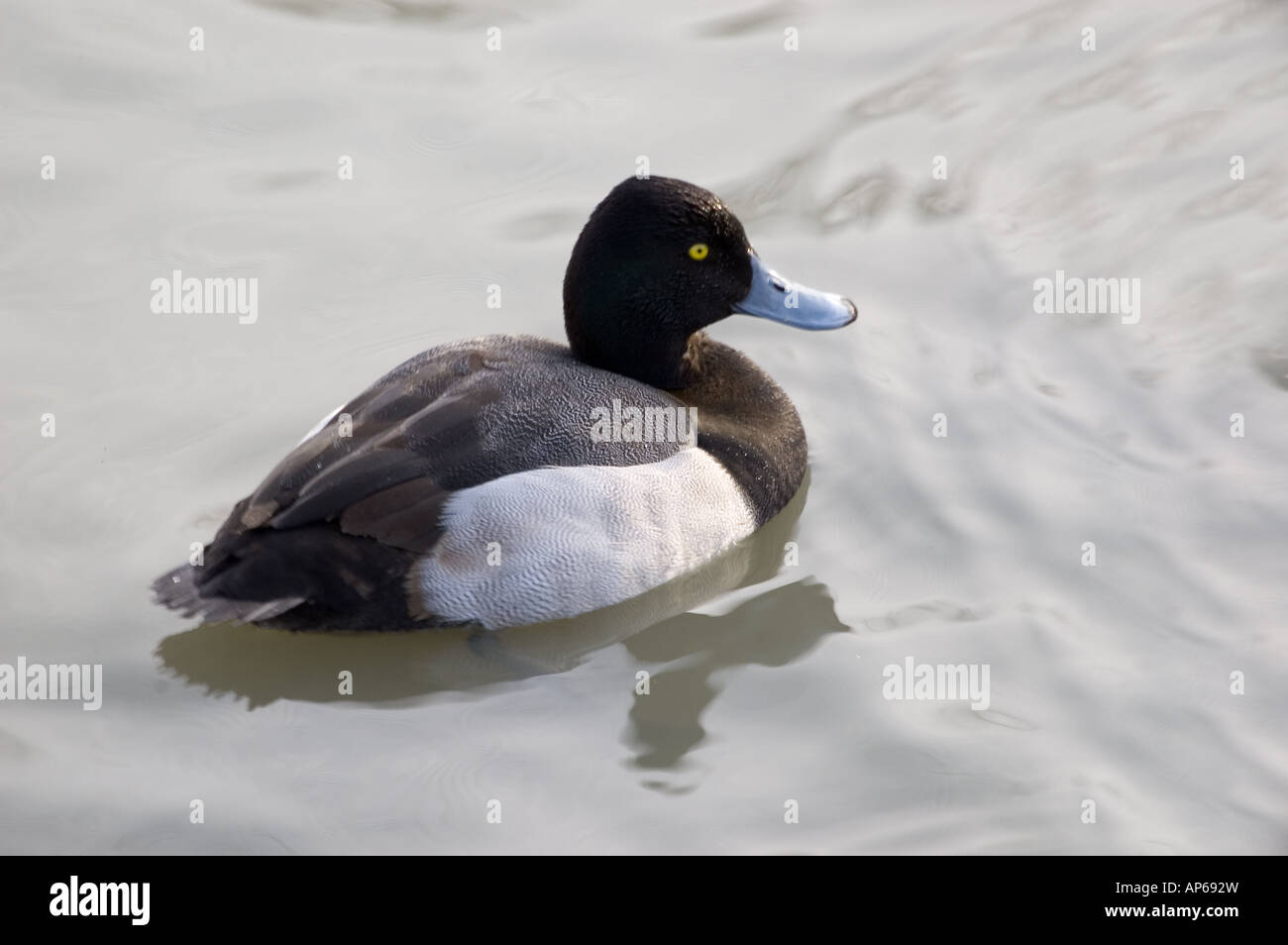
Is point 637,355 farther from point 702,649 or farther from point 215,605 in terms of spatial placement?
point 215,605

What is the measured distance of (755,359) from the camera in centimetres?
751

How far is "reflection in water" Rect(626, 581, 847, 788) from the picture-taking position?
564 cm

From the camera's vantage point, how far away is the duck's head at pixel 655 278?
248 inches

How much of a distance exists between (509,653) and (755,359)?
6.97 feet

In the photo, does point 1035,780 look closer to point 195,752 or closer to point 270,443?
point 195,752

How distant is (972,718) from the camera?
18.6 ft

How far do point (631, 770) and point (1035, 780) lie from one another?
1243mm

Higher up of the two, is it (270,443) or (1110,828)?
(270,443)

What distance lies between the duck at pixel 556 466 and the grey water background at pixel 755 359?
0.26m

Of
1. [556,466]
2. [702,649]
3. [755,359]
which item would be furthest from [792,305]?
[702,649]

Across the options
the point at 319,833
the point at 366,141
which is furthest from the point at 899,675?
the point at 366,141
